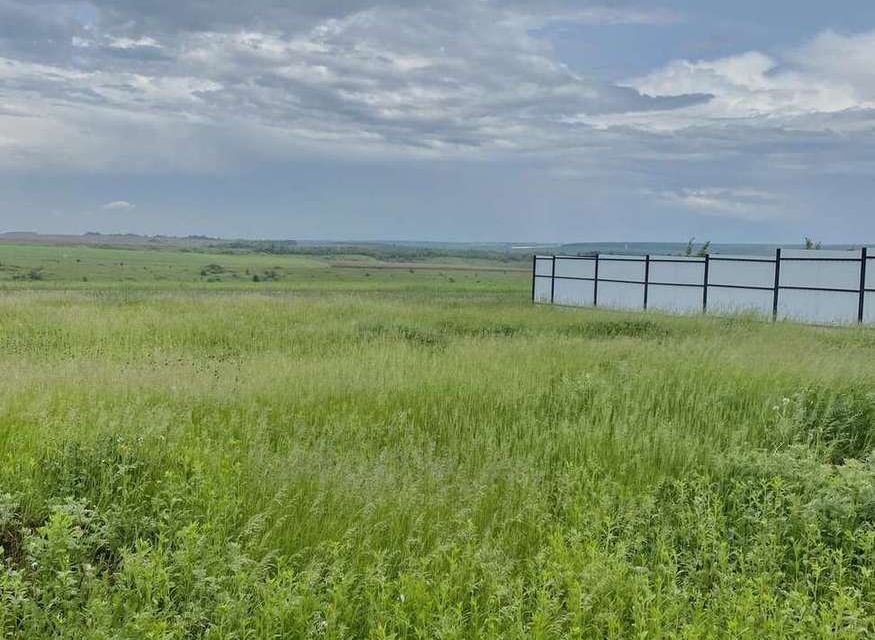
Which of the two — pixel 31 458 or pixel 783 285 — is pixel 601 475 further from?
pixel 783 285

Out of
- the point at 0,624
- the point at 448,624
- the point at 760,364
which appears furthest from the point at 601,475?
the point at 760,364

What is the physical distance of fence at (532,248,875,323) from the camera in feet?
72.2

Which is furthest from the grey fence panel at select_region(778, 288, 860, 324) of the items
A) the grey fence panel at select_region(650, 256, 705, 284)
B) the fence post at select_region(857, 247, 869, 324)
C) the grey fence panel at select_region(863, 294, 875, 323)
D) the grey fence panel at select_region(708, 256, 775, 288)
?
the grey fence panel at select_region(650, 256, 705, 284)

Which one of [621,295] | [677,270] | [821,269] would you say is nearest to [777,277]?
[821,269]

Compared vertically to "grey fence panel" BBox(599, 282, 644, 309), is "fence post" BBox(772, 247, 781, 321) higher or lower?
higher

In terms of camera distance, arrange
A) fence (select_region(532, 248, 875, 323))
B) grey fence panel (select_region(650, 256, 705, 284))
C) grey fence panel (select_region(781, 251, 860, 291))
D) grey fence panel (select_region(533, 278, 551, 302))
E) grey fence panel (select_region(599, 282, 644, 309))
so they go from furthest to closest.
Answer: grey fence panel (select_region(533, 278, 551, 302)), grey fence panel (select_region(599, 282, 644, 309)), grey fence panel (select_region(650, 256, 705, 284)), fence (select_region(532, 248, 875, 323)), grey fence panel (select_region(781, 251, 860, 291))

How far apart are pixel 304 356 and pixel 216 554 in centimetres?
838

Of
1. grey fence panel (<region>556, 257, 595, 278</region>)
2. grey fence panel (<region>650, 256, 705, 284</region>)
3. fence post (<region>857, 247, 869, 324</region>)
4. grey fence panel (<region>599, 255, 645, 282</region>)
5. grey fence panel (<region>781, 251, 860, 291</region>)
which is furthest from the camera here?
grey fence panel (<region>556, 257, 595, 278</region>)

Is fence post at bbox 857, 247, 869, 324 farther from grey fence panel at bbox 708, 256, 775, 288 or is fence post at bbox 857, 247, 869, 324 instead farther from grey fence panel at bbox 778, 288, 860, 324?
grey fence panel at bbox 708, 256, 775, 288

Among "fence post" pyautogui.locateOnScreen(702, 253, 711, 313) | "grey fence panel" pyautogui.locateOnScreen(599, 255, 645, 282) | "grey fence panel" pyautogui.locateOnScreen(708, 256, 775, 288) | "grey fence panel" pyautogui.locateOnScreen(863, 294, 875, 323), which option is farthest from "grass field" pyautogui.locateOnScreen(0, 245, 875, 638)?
"grey fence panel" pyautogui.locateOnScreen(599, 255, 645, 282)

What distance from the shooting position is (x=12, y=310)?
1938 centimetres

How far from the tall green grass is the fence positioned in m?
13.1

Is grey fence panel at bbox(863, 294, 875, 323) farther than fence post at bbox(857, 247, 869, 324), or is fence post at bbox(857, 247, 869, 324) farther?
fence post at bbox(857, 247, 869, 324)

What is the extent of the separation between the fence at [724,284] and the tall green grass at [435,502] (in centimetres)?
1314
